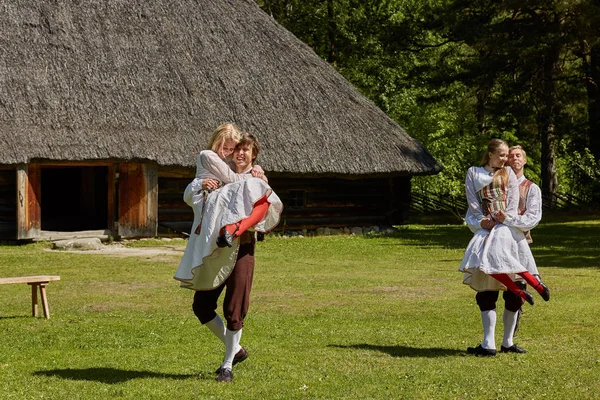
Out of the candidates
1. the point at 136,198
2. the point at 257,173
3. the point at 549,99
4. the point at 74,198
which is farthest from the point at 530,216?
the point at 549,99

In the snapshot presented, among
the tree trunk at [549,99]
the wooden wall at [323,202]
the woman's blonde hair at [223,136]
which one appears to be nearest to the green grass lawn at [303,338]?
the woman's blonde hair at [223,136]

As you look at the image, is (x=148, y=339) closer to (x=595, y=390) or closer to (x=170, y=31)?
(x=595, y=390)

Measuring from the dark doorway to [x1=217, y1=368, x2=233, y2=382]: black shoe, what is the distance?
57.7 ft

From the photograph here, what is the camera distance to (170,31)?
24.4 meters

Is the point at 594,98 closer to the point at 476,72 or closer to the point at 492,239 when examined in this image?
the point at 476,72

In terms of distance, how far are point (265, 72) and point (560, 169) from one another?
25.3 m

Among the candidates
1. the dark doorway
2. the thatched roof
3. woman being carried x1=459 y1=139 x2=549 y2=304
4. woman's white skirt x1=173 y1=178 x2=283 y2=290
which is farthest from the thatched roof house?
woman's white skirt x1=173 y1=178 x2=283 y2=290

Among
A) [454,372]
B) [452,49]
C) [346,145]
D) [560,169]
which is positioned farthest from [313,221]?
[560,169]

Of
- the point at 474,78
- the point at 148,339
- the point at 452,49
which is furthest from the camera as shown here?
the point at 452,49

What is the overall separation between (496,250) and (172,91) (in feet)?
51.8

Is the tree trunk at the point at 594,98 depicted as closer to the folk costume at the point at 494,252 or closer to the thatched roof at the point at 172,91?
the thatched roof at the point at 172,91

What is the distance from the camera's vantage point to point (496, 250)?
26.4 ft

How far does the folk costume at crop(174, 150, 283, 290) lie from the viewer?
6.92 m

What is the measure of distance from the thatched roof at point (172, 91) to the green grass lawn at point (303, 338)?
4550 millimetres
